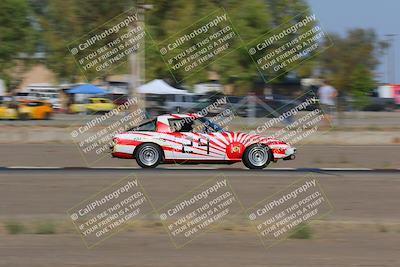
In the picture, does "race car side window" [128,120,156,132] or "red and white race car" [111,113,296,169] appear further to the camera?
"race car side window" [128,120,156,132]

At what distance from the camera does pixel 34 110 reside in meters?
36.4

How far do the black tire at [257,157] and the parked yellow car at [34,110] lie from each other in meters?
17.3

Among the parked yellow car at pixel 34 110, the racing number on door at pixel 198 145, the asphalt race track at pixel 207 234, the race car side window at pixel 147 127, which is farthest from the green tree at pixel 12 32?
the asphalt race track at pixel 207 234

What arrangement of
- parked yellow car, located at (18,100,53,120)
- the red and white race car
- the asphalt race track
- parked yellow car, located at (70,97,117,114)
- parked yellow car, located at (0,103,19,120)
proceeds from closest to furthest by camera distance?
the asphalt race track
the red and white race car
parked yellow car, located at (0,103,19,120)
parked yellow car, located at (18,100,53,120)
parked yellow car, located at (70,97,117,114)

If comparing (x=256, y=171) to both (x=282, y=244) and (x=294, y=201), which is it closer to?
(x=294, y=201)

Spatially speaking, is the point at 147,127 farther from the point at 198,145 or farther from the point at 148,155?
the point at 198,145

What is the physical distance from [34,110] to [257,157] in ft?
69.6

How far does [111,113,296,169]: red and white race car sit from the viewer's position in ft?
56.0

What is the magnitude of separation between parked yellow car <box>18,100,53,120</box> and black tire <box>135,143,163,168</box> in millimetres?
16439

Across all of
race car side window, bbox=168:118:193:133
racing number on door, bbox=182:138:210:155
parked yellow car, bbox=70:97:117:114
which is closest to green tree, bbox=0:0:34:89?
parked yellow car, bbox=70:97:117:114

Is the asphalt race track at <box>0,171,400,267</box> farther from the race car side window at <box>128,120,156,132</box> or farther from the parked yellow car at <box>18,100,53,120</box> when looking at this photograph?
the parked yellow car at <box>18,100,53,120</box>

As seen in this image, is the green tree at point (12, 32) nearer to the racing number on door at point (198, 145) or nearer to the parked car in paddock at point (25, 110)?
the parked car in paddock at point (25, 110)

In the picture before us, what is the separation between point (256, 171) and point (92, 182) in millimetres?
3732

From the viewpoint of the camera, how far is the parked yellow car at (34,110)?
1332 inches
